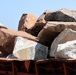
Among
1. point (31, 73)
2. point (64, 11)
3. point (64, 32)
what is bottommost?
point (31, 73)

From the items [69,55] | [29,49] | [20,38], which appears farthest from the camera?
[20,38]

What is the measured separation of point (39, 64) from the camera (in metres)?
4.00

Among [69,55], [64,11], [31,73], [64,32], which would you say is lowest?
[31,73]

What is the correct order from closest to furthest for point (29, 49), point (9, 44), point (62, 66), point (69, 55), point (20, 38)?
point (62, 66)
point (69, 55)
point (29, 49)
point (20, 38)
point (9, 44)

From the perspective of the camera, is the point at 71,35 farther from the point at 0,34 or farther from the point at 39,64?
the point at 0,34

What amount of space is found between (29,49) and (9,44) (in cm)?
114

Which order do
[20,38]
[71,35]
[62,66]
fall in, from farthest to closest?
[20,38], [71,35], [62,66]

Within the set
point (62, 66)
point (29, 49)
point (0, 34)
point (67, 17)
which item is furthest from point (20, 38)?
point (62, 66)

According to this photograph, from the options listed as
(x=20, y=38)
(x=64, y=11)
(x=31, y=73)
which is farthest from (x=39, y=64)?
(x=64, y=11)

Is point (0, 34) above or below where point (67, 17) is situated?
below

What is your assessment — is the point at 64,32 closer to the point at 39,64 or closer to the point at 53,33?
the point at 53,33

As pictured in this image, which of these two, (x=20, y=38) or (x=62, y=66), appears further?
(x=20, y=38)

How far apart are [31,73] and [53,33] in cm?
150

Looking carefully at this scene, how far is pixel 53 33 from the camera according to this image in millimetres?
5457
